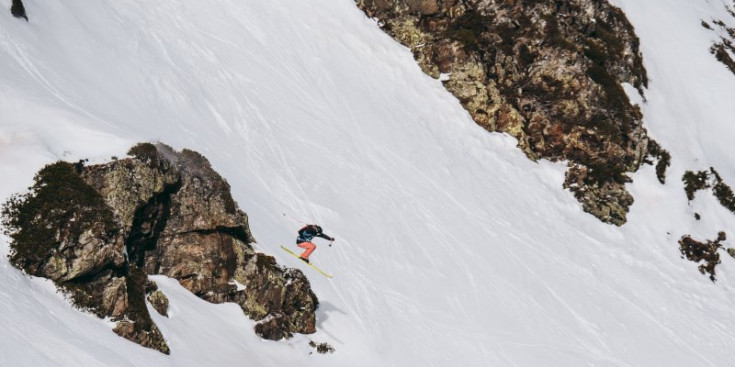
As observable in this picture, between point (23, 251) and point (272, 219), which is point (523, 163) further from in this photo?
point (23, 251)

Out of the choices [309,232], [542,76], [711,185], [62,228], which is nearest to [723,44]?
[711,185]

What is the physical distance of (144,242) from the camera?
1481cm

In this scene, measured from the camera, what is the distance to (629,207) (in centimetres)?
3516

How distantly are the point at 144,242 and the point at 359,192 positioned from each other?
501 inches

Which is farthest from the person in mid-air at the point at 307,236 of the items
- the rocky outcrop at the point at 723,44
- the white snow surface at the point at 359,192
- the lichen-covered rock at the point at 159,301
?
the rocky outcrop at the point at 723,44

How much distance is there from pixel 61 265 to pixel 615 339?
23.5 metres

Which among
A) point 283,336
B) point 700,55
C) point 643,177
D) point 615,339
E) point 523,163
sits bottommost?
point 283,336

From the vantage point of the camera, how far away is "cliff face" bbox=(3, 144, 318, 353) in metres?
11.8

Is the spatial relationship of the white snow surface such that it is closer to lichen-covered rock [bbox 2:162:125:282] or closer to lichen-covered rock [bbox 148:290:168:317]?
lichen-covered rock [bbox 148:290:168:317]

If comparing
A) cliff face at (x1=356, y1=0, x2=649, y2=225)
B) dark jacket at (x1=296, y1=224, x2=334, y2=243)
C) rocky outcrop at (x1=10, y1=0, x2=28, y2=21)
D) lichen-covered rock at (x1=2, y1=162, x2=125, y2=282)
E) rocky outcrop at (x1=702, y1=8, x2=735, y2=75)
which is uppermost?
rocky outcrop at (x1=702, y1=8, x2=735, y2=75)

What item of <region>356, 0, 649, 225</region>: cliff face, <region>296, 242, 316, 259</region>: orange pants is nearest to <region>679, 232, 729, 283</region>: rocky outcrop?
<region>356, 0, 649, 225</region>: cliff face

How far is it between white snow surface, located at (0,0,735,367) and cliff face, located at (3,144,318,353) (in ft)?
1.43

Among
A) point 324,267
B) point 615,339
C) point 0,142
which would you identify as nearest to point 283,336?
point 324,267

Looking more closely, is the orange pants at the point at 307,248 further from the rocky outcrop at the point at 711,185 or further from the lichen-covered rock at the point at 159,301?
the rocky outcrop at the point at 711,185
